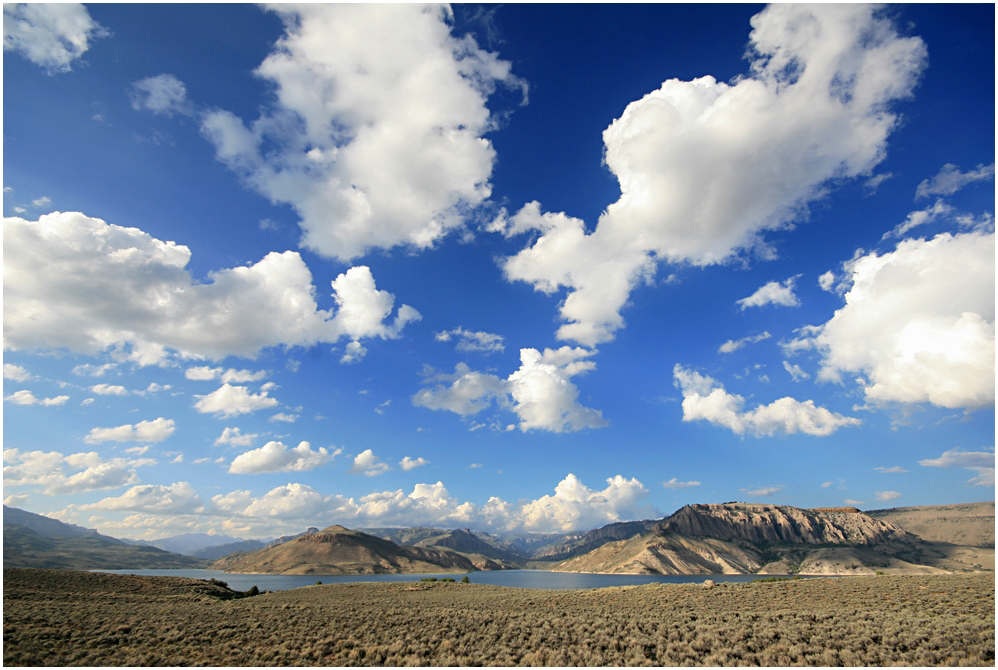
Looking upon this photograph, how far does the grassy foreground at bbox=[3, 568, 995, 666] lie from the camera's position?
24.8 meters

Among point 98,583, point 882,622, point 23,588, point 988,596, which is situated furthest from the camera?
point 98,583

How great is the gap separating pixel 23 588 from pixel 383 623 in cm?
3924

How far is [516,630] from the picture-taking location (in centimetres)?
3089

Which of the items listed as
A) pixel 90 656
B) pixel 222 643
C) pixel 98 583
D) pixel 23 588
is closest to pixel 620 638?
pixel 222 643

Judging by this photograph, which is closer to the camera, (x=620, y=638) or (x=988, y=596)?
(x=620, y=638)

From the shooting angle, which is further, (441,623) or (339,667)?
(441,623)

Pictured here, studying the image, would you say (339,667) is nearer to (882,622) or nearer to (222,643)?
(222,643)

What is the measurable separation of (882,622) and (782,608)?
8.65 meters

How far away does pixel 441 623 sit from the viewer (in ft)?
110

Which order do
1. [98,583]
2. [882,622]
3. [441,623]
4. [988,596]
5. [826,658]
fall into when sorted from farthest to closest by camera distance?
[98,583], [988,596], [441,623], [882,622], [826,658]

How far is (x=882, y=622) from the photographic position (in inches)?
1209

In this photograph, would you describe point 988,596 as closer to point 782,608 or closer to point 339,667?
point 782,608

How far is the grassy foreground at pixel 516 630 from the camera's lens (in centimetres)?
2484

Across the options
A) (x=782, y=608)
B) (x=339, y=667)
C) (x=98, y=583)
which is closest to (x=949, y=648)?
(x=782, y=608)
